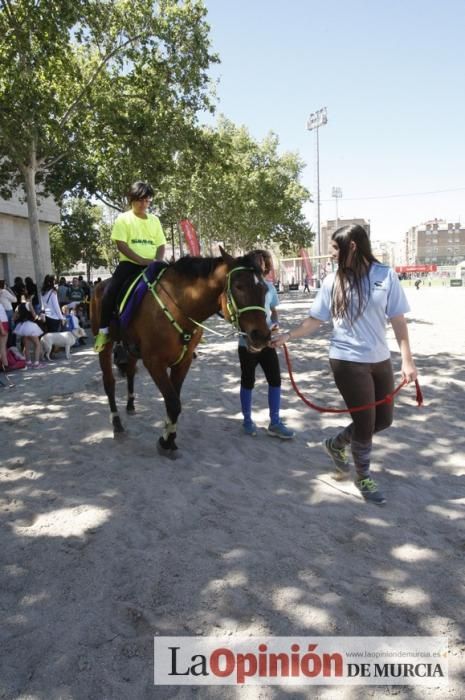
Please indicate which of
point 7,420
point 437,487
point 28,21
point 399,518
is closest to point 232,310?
point 399,518

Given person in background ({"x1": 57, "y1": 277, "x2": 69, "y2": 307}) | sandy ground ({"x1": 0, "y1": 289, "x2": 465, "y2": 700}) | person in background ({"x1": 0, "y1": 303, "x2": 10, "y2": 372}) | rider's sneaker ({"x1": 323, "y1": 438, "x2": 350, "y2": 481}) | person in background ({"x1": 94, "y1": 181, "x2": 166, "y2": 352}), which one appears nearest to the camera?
sandy ground ({"x1": 0, "y1": 289, "x2": 465, "y2": 700})

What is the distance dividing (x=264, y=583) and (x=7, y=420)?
5.03 m

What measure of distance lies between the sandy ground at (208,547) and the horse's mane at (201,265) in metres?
1.93

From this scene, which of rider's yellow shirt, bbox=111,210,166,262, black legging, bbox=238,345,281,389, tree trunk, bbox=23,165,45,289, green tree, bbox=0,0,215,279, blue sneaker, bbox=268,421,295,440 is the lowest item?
blue sneaker, bbox=268,421,295,440

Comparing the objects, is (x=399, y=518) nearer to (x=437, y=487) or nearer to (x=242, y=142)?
(x=437, y=487)

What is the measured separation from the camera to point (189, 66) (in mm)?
17859

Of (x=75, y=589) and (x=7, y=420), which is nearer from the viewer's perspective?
(x=75, y=589)

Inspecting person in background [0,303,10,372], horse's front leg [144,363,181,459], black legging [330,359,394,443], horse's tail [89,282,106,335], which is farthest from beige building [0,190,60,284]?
black legging [330,359,394,443]

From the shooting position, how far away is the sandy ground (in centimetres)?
254

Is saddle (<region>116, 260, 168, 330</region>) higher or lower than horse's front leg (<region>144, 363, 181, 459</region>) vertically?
higher

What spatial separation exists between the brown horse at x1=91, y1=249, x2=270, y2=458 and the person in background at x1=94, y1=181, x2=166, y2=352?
0.43 m

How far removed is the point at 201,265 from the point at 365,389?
196 centimetres

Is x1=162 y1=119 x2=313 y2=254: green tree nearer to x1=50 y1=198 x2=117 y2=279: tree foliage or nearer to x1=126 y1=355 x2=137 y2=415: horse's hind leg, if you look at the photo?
x1=50 y1=198 x2=117 y2=279: tree foliage

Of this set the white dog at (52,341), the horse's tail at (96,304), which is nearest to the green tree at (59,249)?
the white dog at (52,341)
